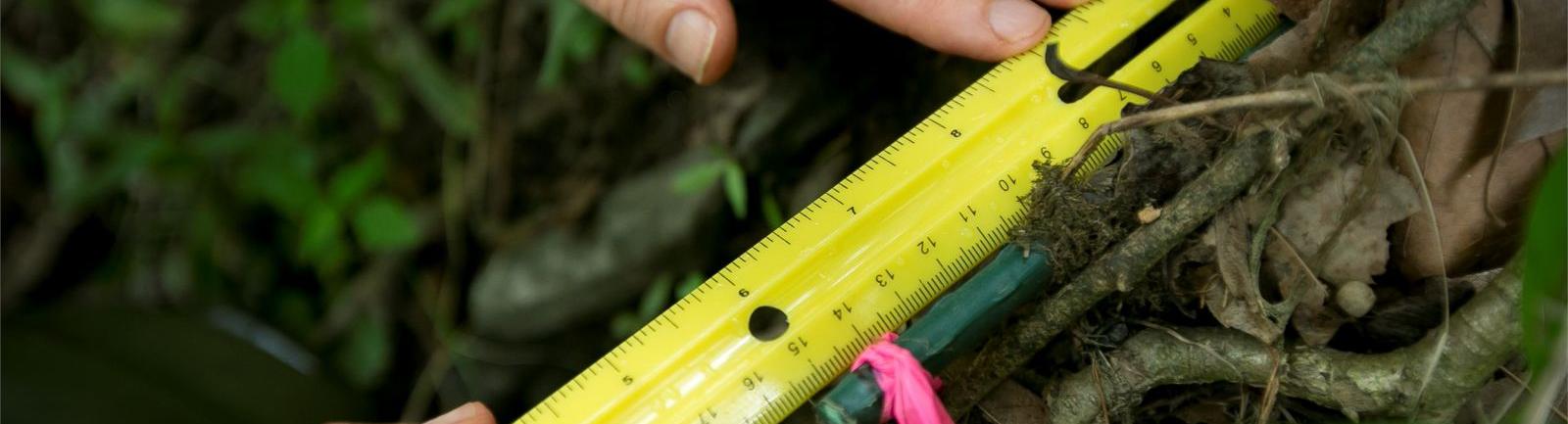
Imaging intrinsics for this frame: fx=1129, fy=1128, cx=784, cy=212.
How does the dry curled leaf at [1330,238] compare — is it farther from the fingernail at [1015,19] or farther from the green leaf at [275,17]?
the green leaf at [275,17]

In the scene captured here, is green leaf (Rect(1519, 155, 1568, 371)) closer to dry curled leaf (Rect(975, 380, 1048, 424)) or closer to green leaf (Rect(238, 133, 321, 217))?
dry curled leaf (Rect(975, 380, 1048, 424))

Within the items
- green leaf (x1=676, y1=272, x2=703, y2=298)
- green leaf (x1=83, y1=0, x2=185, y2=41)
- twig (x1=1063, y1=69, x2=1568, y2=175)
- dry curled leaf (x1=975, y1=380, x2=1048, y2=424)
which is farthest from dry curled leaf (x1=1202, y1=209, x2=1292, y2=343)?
green leaf (x1=83, y1=0, x2=185, y2=41)

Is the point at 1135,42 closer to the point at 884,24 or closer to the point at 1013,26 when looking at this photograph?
the point at 1013,26

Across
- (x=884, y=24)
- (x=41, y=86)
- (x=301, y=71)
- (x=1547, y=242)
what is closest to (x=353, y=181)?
(x=301, y=71)

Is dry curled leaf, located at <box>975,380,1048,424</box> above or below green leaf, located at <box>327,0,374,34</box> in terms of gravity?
above

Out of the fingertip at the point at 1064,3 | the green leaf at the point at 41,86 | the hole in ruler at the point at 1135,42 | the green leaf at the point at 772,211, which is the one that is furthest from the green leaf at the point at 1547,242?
the green leaf at the point at 41,86

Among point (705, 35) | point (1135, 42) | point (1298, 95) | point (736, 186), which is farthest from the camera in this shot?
point (736, 186)

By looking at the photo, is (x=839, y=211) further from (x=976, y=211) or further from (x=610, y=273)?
(x=610, y=273)
